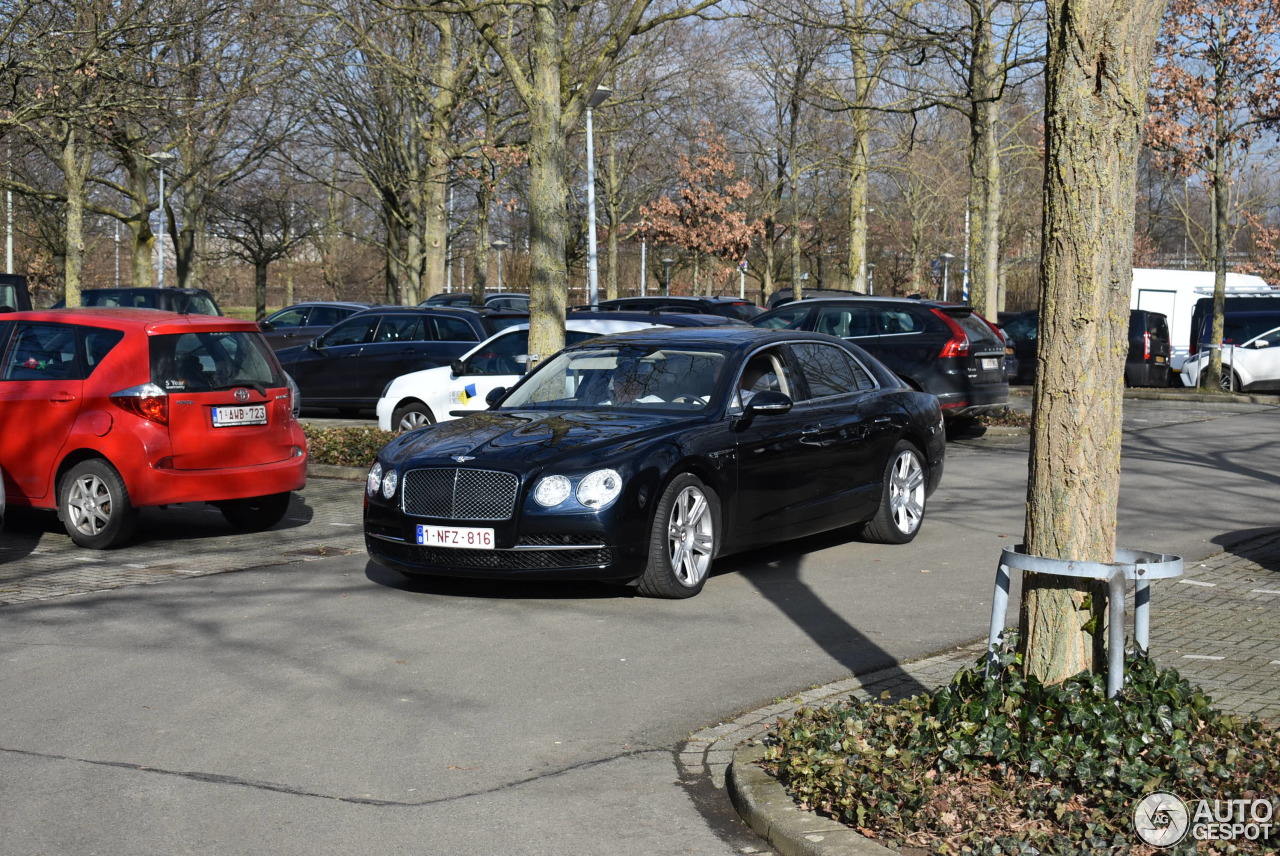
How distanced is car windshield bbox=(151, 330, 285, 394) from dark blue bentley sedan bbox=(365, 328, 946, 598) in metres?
2.02

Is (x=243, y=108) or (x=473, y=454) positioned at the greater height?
(x=243, y=108)

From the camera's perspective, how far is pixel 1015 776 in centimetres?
469

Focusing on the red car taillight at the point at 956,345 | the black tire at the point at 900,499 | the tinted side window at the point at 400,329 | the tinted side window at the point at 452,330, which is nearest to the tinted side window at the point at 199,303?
the tinted side window at the point at 400,329

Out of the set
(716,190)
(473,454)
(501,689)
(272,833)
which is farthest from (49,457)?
(716,190)

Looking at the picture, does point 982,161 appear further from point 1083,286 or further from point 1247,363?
point 1083,286

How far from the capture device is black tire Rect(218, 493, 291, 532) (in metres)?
11.4

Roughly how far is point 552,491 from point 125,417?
375cm

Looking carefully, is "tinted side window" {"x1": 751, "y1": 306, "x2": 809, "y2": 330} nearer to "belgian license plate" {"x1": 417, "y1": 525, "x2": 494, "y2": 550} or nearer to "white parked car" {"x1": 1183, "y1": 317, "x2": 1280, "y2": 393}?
"white parked car" {"x1": 1183, "y1": 317, "x2": 1280, "y2": 393}

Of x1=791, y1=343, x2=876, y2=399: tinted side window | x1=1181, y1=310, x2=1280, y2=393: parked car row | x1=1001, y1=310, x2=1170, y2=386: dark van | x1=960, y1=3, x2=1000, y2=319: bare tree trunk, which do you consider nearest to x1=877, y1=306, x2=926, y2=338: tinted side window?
x1=960, y1=3, x2=1000, y2=319: bare tree trunk

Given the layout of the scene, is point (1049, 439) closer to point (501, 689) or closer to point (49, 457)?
point (501, 689)

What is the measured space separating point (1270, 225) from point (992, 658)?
3020 inches

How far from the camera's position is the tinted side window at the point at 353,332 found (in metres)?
20.8

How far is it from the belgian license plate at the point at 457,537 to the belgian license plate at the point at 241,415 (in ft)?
9.30

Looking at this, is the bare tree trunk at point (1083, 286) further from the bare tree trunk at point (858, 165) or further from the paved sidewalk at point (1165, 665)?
the bare tree trunk at point (858, 165)
